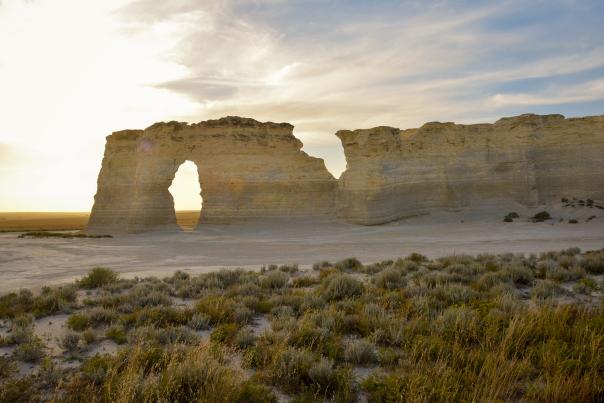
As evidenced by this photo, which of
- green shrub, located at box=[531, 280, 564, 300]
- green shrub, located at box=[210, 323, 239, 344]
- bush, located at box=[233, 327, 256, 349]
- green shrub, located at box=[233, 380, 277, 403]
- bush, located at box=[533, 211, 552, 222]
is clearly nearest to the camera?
green shrub, located at box=[233, 380, 277, 403]

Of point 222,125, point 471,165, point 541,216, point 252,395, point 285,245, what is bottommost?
point 285,245

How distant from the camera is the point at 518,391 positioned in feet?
13.4

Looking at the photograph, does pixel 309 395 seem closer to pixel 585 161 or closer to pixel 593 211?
pixel 593 211

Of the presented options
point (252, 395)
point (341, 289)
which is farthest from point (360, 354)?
point (341, 289)

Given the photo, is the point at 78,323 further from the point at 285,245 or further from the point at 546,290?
the point at 285,245

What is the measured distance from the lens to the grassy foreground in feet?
12.9

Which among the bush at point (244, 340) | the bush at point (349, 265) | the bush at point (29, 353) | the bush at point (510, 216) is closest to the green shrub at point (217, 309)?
the bush at point (244, 340)

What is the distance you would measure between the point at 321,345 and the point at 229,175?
2985 cm

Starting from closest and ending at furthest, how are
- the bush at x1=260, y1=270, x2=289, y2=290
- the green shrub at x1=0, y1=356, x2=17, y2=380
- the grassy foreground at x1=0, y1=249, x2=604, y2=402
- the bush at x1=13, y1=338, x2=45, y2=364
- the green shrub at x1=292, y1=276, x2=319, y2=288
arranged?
1. the grassy foreground at x1=0, y1=249, x2=604, y2=402
2. the green shrub at x1=0, y1=356, x2=17, y2=380
3. the bush at x1=13, y1=338, x2=45, y2=364
4. the bush at x1=260, y1=270, x2=289, y2=290
5. the green shrub at x1=292, y1=276, x2=319, y2=288

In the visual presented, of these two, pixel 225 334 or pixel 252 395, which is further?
pixel 225 334

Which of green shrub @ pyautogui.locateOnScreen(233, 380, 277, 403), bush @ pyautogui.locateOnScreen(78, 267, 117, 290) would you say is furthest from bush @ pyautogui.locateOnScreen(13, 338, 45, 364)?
bush @ pyautogui.locateOnScreen(78, 267, 117, 290)

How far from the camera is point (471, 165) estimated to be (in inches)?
1405

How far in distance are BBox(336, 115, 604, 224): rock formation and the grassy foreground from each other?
1015 inches

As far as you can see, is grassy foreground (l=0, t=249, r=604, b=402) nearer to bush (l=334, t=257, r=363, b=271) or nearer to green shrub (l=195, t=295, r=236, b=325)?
green shrub (l=195, t=295, r=236, b=325)
